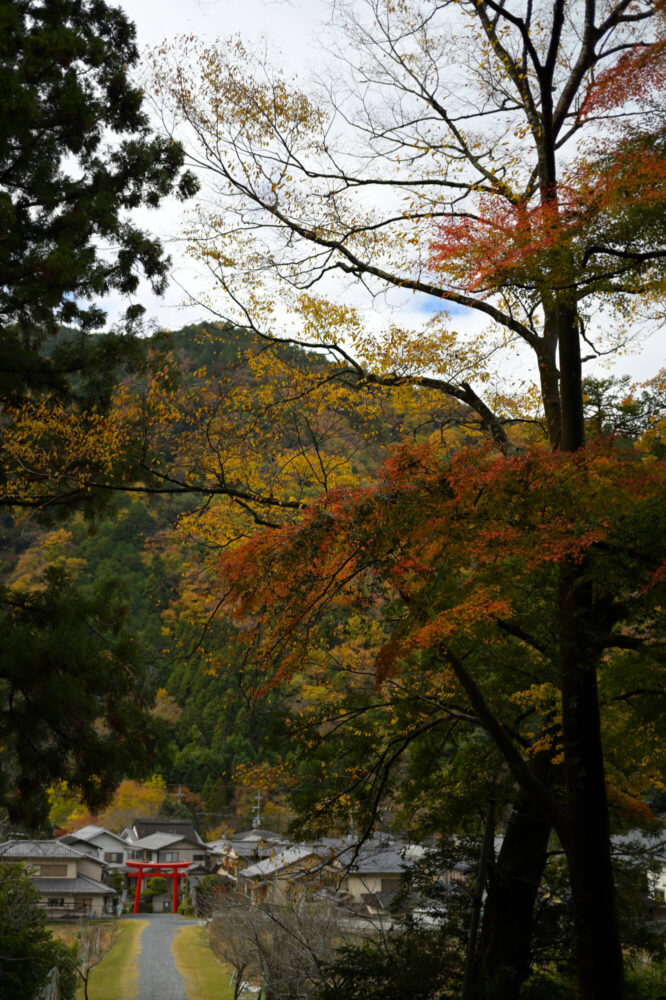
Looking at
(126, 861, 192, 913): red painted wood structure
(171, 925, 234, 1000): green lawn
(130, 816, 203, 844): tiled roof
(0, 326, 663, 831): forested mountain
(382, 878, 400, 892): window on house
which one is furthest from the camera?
(130, 816, 203, 844): tiled roof

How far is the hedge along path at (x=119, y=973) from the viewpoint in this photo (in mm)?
17219

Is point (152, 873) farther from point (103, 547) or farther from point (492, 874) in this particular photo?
point (492, 874)

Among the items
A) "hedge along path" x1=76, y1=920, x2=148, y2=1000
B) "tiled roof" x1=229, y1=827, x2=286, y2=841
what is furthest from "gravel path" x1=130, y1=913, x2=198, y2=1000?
"tiled roof" x1=229, y1=827, x2=286, y2=841

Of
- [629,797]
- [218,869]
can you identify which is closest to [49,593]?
[629,797]

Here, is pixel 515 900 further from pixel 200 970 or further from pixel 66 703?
pixel 200 970

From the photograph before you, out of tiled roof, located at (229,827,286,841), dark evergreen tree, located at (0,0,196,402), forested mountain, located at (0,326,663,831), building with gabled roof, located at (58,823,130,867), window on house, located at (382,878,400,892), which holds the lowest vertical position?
building with gabled roof, located at (58,823,130,867)

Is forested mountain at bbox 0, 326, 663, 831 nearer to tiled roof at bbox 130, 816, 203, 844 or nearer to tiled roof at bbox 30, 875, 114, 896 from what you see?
tiled roof at bbox 30, 875, 114, 896

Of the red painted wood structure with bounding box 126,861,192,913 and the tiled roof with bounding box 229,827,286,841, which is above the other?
the tiled roof with bounding box 229,827,286,841

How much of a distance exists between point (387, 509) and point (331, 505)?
0.43m

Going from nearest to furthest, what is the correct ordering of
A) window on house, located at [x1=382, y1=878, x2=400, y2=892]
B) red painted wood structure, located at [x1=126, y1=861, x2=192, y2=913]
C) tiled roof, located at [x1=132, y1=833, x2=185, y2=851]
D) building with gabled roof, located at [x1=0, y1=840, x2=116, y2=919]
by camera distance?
window on house, located at [x1=382, y1=878, x2=400, y2=892], building with gabled roof, located at [x1=0, y1=840, x2=116, y2=919], red painted wood structure, located at [x1=126, y1=861, x2=192, y2=913], tiled roof, located at [x1=132, y1=833, x2=185, y2=851]

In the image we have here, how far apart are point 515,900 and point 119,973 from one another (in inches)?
670

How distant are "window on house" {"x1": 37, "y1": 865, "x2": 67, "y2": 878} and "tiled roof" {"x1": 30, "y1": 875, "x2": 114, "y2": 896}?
243mm

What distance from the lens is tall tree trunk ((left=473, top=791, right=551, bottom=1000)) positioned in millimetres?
6660

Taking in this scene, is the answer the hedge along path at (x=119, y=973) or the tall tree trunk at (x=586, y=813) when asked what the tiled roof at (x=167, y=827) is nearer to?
the hedge along path at (x=119, y=973)
